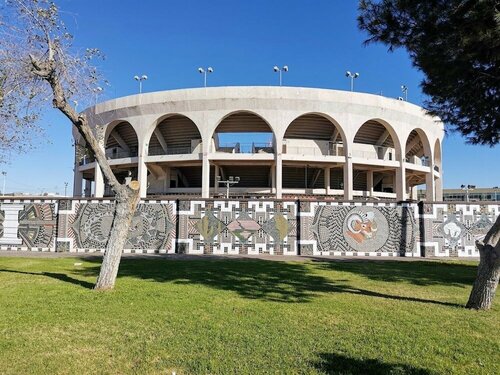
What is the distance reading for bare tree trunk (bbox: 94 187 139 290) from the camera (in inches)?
286

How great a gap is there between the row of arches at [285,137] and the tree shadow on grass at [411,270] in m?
18.2

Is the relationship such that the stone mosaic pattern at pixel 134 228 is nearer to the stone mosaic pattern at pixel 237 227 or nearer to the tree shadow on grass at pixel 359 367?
the stone mosaic pattern at pixel 237 227

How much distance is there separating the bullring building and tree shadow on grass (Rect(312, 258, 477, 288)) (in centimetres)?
1689

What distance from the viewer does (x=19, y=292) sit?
22.5 feet

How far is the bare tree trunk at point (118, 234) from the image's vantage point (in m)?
7.27

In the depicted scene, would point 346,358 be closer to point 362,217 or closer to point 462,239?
point 362,217

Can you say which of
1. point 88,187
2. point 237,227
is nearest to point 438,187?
point 237,227

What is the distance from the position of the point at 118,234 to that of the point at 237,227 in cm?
782

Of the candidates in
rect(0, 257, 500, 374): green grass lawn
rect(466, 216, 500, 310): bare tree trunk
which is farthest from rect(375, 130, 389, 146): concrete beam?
rect(466, 216, 500, 310): bare tree trunk

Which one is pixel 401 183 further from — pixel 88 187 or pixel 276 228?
pixel 88 187

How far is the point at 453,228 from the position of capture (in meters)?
15.1

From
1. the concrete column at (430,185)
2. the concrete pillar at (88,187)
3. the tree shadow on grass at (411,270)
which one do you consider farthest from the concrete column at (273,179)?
the concrete pillar at (88,187)

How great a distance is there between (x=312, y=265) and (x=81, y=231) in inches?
358

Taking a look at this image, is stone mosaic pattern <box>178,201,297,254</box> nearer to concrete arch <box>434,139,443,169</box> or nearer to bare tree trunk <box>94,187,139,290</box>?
bare tree trunk <box>94,187,139,290</box>
